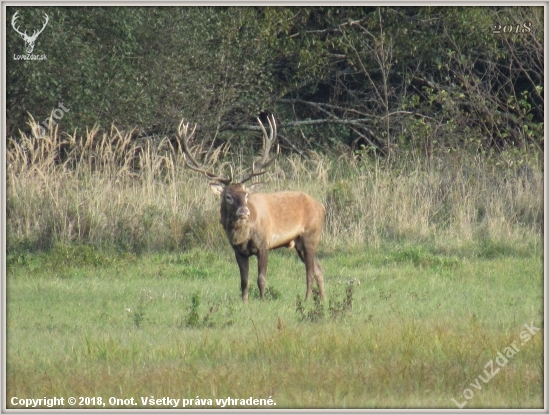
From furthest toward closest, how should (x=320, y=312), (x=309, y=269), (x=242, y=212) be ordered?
1. (x=309, y=269)
2. (x=242, y=212)
3. (x=320, y=312)

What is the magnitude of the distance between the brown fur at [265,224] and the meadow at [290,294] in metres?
0.38

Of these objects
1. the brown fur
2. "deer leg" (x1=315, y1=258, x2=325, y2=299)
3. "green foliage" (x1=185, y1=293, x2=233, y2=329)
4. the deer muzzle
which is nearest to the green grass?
"green foliage" (x1=185, y1=293, x2=233, y2=329)

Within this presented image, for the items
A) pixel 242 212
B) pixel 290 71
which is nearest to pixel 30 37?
pixel 290 71

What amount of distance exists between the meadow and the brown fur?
1.24 feet

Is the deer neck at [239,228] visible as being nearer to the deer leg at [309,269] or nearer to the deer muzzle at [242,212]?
the deer muzzle at [242,212]

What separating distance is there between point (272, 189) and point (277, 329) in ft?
22.8

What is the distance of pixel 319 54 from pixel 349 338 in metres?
14.0

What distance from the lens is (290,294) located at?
10883 mm

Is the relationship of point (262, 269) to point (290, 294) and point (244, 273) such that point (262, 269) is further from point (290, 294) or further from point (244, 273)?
point (290, 294)

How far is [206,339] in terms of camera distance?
25.6 feet

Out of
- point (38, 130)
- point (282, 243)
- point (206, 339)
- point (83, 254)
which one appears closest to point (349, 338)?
point (206, 339)

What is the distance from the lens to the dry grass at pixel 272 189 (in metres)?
13.9
